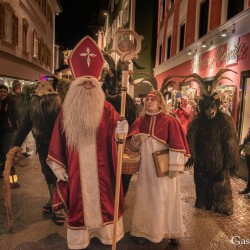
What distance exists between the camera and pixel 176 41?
47.5ft

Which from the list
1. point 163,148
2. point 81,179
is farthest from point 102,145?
point 163,148

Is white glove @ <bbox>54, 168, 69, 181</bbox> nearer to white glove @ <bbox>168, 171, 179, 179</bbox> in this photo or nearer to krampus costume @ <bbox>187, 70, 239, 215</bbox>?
white glove @ <bbox>168, 171, 179, 179</bbox>

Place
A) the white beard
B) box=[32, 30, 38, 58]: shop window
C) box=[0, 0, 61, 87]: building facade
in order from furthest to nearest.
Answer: box=[32, 30, 38, 58]: shop window, box=[0, 0, 61, 87]: building facade, the white beard

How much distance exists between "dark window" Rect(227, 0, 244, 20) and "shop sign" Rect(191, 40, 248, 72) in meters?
0.95

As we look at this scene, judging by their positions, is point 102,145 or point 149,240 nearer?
point 102,145

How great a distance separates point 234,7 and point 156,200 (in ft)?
23.0

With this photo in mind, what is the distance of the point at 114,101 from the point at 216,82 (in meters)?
1.58

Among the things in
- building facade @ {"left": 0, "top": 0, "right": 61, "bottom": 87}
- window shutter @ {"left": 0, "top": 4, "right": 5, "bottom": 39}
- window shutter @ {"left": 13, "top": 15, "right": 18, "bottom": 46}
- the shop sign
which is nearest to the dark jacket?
the shop sign

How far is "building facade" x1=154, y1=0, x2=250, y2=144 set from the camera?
745cm

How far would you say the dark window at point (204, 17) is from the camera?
35.2ft

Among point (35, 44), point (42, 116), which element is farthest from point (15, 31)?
point (42, 116)

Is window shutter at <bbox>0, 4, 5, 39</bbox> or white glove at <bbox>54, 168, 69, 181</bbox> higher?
window shutter at <bbox>0, 4, 5, 39</bbox>

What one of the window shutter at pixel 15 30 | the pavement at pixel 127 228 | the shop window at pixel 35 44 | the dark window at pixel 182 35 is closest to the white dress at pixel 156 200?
the pavement at pixel 127 228

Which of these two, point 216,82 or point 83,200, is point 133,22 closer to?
point 216,82
